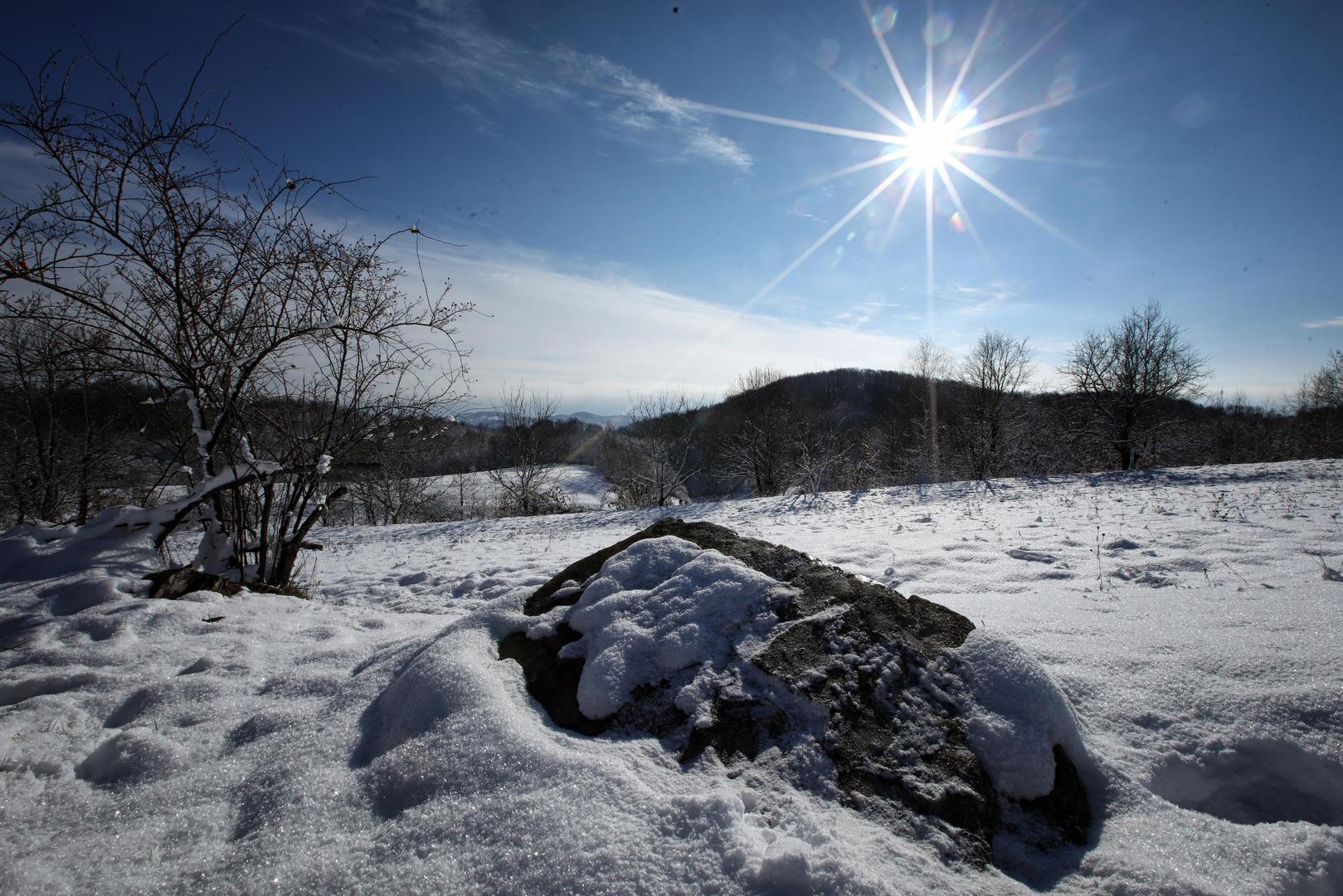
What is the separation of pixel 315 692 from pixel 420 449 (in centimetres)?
443

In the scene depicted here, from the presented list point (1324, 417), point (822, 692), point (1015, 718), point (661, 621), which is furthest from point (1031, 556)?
point (1324, 417)

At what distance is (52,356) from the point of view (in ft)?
9.96

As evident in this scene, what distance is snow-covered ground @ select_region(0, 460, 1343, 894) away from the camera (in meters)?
1.22

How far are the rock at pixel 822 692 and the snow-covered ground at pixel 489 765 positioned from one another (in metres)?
0.08

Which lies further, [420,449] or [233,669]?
[420,449]

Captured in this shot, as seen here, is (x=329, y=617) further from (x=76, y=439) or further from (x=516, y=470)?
(x=516, y=470)

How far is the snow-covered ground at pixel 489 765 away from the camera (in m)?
1.22

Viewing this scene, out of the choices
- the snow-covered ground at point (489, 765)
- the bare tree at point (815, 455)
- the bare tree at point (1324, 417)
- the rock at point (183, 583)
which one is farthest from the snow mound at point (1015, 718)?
the bare tree at point (1324, 417)

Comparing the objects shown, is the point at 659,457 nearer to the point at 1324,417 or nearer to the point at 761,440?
the point at 761,440

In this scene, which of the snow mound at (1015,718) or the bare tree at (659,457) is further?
the bare tree at (659,457)

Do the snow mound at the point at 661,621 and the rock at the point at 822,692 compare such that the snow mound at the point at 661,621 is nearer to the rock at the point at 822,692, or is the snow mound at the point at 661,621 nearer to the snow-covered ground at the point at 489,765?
the rock at the point at 822,692

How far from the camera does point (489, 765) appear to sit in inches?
A: 58.7

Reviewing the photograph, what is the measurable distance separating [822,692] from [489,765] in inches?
42.6

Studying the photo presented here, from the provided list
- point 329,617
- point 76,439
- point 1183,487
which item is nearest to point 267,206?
point 329,617
